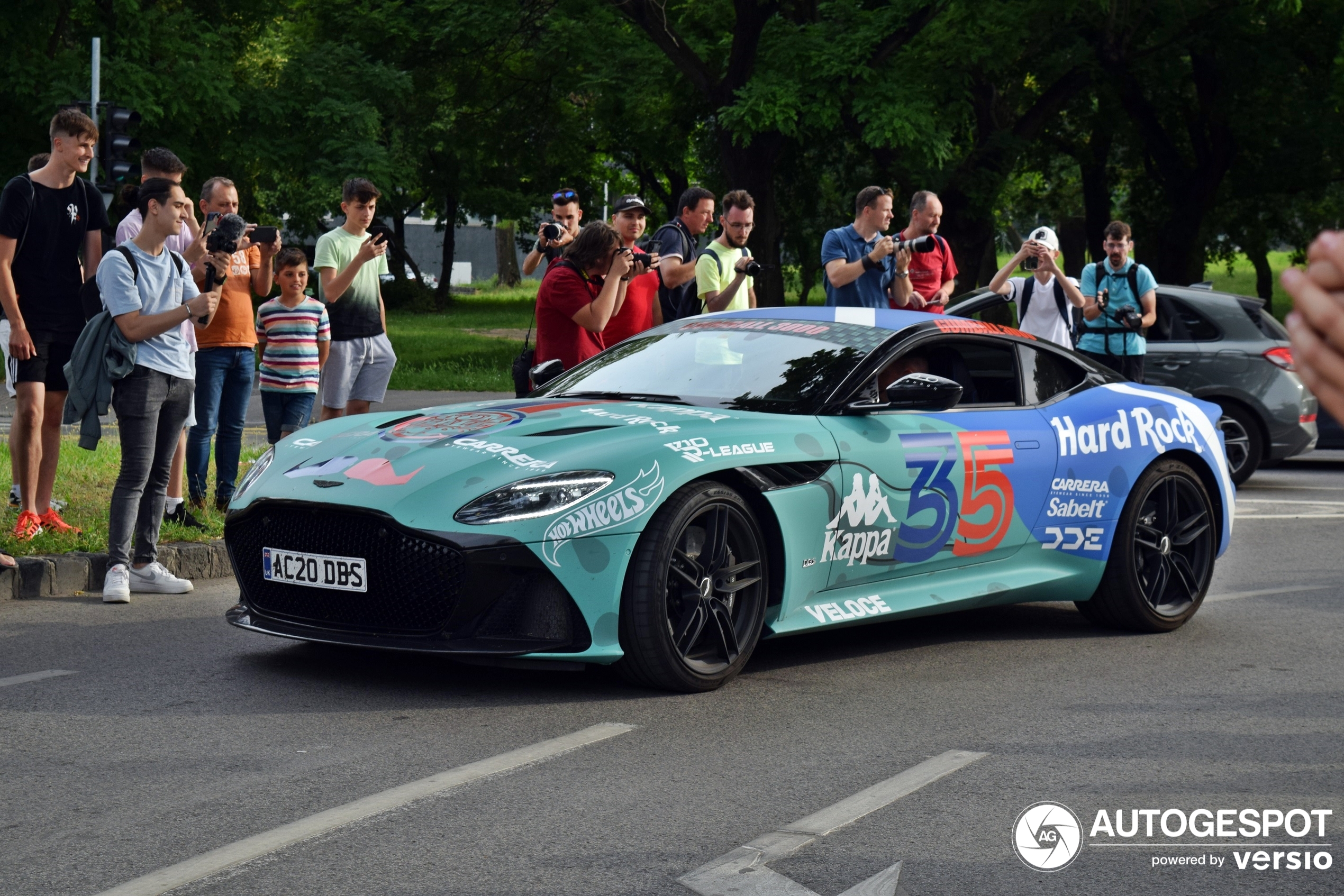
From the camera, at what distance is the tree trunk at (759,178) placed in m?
24.2

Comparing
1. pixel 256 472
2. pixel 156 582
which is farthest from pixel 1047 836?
pixel 156 582

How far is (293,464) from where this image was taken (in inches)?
235

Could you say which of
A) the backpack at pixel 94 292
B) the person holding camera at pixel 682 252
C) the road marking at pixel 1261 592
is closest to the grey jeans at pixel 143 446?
the backpack at pixel 94 292

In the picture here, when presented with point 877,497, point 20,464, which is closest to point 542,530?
point 877,497

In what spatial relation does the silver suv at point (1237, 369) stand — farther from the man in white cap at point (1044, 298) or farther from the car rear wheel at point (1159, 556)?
the car rear wheel at point (1159, 556)

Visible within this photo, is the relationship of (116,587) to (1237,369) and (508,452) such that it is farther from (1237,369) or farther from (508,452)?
(1237,369)

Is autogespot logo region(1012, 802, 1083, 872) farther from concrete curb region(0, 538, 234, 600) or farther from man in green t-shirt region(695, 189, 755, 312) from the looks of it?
man in green t-shirt region(695, 189, 755, 312)

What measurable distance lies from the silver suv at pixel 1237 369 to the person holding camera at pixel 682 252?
380 cm

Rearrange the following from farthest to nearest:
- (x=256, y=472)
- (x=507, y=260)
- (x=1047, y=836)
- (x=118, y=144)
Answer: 1. (x=507, y=260)
2. (x=118, y=144)
3. (x=256, y=472)
4. (x=1047, y=836)

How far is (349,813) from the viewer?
429cm

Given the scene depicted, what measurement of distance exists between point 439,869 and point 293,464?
2.42 meters

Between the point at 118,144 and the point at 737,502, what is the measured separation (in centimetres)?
1194

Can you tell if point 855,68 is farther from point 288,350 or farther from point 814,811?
point 814,811

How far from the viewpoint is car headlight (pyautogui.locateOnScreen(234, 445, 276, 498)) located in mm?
6090
